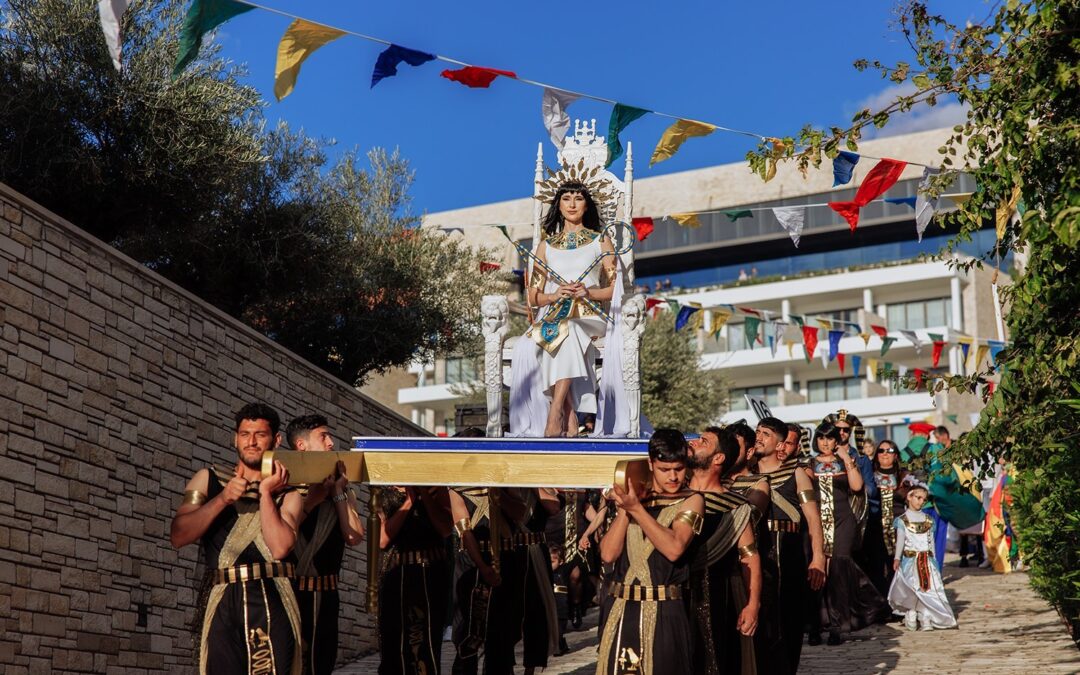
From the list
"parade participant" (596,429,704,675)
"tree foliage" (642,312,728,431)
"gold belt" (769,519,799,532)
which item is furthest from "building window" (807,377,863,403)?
"parade participant" (596,429,704,675)

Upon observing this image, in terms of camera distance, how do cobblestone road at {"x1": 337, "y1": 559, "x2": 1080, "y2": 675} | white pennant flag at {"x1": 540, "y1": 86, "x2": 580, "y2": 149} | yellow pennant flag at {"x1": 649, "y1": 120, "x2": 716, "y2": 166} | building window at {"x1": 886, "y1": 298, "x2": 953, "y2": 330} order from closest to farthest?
1. cobblestone road at {"x1": 337, "y1": 559, "x2": 1080, "y2": 675}
2. white pennant flag at {"x1": 540, "y1": 86, "x2": 580, "y2": 149}
3. yellow pennant flag at {"x1": 649, "y1": 120, "x2": 716, "y2": 166}
4. building window at {"x1": 886, "y1": 298, "x2": 953, "y2": 330}

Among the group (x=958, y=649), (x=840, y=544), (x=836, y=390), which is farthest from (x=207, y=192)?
(x=836, y=390)

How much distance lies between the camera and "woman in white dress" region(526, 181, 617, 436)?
1072cm

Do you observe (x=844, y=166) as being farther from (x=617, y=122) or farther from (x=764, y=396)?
Answer: (x=764, y=396)

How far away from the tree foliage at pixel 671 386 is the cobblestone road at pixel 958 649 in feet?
48.4

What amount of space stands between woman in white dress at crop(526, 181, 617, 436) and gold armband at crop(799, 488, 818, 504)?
1719mm

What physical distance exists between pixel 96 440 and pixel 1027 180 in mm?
7029

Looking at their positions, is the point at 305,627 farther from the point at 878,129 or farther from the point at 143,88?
the point at 143,88

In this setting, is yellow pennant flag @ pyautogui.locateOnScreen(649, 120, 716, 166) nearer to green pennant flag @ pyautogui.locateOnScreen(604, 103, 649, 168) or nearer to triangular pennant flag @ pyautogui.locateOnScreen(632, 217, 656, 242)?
green pennant flag @ pyautogui.locateOnScreen(604, 103, 649, 168)

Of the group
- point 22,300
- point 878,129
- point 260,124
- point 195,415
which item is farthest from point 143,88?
point 878,129

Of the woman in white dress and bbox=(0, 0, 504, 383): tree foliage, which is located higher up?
bbox=(0, 0, 504, 383): tree foliage

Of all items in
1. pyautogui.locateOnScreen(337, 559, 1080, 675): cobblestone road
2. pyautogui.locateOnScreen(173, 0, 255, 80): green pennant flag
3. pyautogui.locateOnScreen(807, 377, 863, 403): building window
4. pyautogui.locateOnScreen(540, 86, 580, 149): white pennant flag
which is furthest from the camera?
pyautogui.locateOnScreen(807, 377, 863, 403): building window

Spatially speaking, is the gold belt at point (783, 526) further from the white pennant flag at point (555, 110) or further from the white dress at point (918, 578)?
the white dress at point (918, 578)

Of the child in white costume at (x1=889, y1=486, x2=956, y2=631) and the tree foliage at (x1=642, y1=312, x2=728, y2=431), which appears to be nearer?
the child in white costume at (x1=889, y1=486, x2=956, y2=631)
